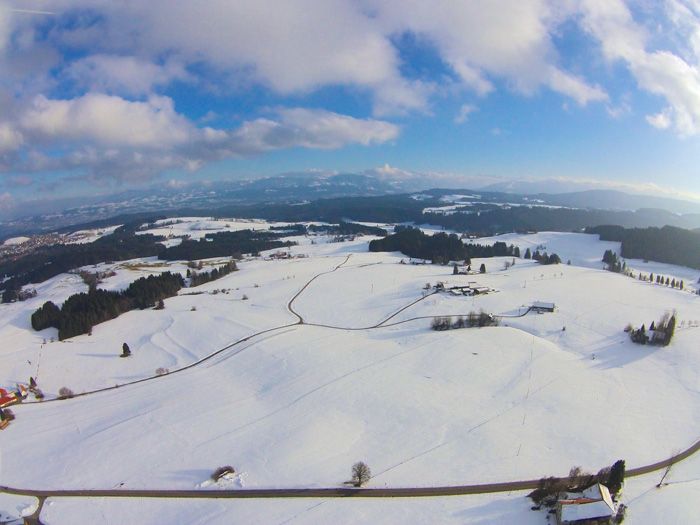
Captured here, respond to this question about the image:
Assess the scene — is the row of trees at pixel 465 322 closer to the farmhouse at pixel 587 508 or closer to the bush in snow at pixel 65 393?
the farmhouse at pixel 587 508

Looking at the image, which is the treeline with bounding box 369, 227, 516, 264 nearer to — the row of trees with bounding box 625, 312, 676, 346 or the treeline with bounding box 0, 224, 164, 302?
the row of trees with bounding box 625, 312, 676, 346

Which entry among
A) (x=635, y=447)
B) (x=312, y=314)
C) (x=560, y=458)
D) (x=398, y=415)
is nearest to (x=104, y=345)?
(x=312, y=314)

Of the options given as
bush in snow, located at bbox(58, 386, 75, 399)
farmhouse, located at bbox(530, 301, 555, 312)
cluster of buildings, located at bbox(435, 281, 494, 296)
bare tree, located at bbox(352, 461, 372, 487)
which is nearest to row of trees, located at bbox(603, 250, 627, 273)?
cluster of buildings, located at bbox(435, 281, 494, 296)

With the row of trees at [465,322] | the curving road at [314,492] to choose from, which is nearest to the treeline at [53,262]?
the curving road at [314,492]

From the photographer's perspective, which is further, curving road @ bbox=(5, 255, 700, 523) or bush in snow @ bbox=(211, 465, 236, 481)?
bush in snow @ bbox=(211, 465, 236, 481)

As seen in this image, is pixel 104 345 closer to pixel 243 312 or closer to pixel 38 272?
pixel 243 312

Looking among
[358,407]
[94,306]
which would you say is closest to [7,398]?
[94,306]
